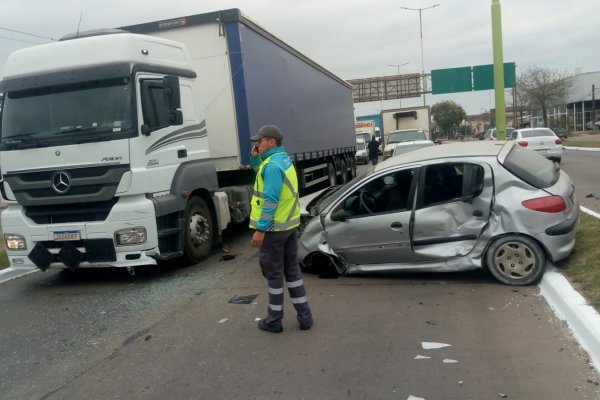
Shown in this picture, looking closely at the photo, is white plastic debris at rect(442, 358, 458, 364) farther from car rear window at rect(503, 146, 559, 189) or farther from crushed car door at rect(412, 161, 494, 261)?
car rear window at rect(503, 146, 559, 189)

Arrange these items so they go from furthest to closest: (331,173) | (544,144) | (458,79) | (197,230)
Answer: (458,79) < (544,144) < (331,173) < (197,230)

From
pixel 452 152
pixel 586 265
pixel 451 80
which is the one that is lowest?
pixel 586 265

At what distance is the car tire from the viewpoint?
550cm

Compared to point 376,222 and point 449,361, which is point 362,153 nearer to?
point 376,222

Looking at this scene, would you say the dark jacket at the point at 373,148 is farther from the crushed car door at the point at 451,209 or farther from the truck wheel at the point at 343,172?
the crushed car door at the point at 451,209

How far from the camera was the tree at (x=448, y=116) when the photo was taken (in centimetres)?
8512

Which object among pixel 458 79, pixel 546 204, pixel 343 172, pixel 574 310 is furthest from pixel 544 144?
pixel 458 79

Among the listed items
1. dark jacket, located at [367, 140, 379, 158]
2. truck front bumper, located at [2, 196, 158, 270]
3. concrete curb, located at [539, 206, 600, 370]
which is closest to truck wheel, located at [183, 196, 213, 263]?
truck front bumper, located at [2, 196, 158, 270]

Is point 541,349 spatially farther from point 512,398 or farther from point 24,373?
point 24,373

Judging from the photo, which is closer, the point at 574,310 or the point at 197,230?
the point at 574,310

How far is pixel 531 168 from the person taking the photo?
5.97m

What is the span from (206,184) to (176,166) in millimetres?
803

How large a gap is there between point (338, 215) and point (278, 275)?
1.60 m

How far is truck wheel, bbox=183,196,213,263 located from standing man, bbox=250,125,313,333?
8.99 feet
